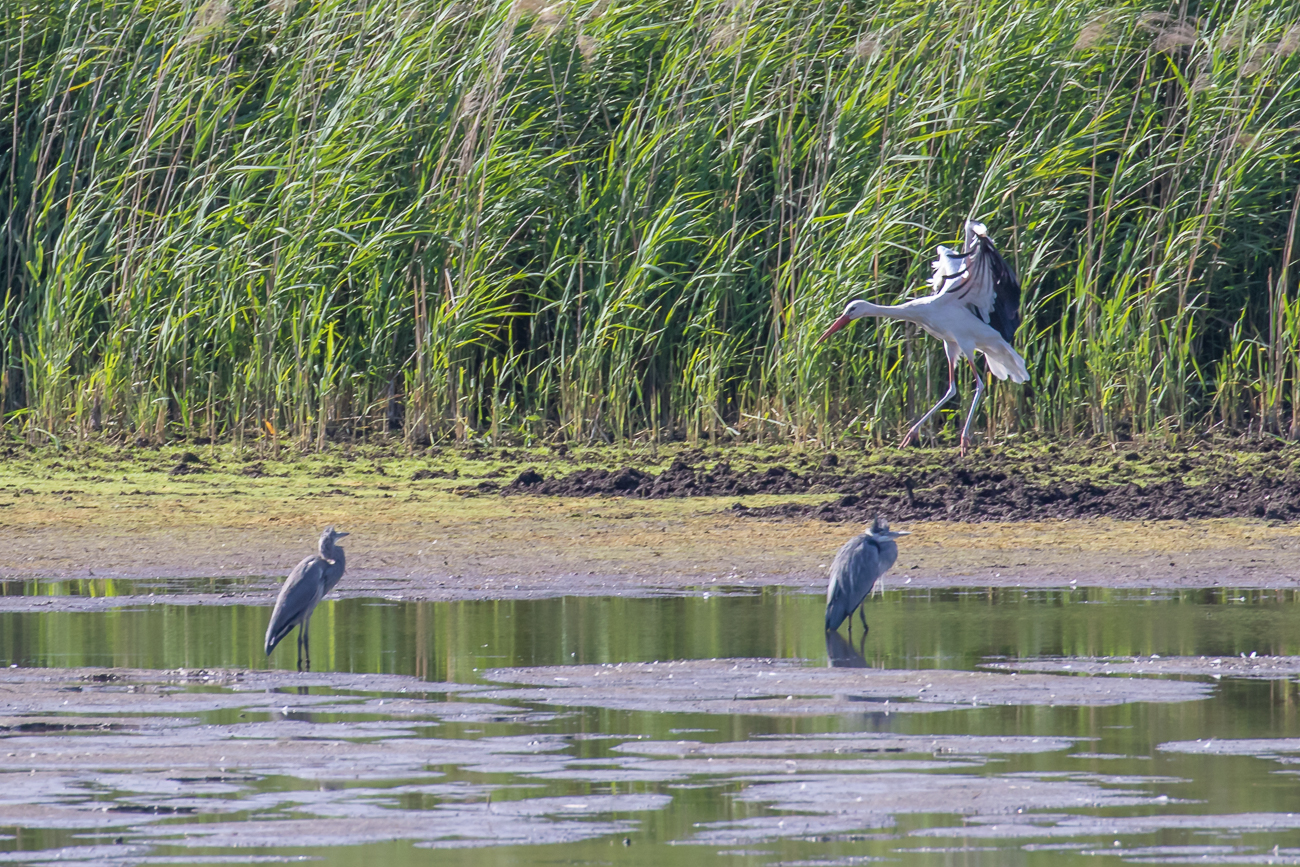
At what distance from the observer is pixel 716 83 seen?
11750 mm

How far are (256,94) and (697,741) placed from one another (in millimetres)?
8487

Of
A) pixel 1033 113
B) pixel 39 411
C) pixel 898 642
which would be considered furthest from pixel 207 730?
pixel 1033 113

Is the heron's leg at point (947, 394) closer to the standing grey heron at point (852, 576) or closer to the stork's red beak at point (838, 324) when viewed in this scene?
the stork's red beak at point (838, 324)

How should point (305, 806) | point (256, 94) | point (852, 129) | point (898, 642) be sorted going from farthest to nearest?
point (256, 94)
point (852, 129)
point (898, 642)
point (305, 806)

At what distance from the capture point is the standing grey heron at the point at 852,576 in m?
6.68

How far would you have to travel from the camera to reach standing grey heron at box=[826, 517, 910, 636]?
263 inches

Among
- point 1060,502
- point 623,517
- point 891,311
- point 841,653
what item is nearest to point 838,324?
point 891,311

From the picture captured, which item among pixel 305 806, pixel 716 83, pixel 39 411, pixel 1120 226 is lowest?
pixel 305 806

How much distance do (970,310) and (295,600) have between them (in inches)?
206

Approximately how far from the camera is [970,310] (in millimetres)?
10570

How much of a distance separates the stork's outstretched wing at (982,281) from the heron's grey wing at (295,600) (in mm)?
4823

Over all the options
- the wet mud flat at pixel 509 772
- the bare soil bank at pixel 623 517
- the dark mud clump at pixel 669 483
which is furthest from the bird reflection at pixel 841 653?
the dark mud clump at pixel 669 483

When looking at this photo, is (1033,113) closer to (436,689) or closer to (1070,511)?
(1070,511)

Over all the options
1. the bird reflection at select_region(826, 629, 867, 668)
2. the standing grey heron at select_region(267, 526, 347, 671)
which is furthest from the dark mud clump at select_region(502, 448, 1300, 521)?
the standing grey heron at select_region(267, 526, 347, 671)
